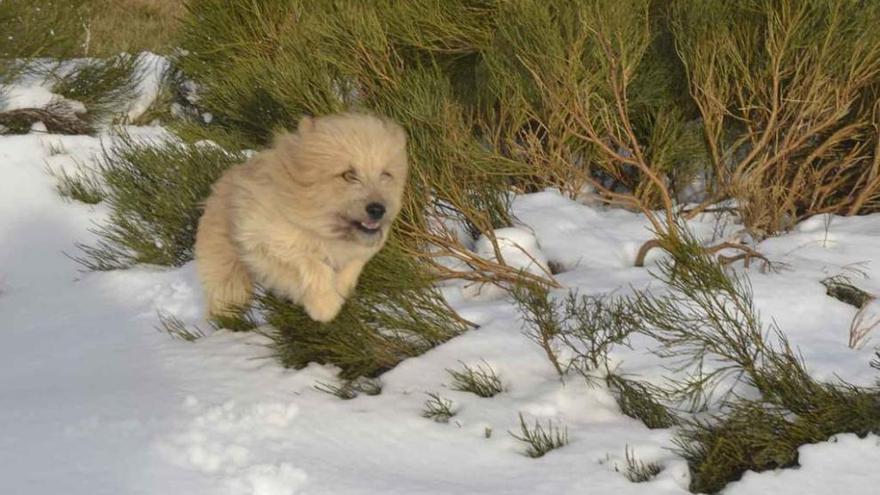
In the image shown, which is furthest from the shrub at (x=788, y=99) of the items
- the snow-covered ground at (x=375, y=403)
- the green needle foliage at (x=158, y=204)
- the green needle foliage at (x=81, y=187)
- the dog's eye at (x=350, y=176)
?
the green needle foliage at (x=81, y=187)

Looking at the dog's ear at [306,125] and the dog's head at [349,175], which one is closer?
the dog's head at [349,175]

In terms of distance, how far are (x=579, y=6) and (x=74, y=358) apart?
2.82 m

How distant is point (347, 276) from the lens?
3889 millimetres

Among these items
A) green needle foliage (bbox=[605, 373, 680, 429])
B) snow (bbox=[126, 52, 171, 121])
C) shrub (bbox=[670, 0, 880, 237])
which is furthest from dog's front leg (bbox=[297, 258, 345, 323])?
snow (bbox=[126, 52, 171, 121])

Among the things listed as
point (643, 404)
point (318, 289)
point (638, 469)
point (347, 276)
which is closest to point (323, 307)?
point (318, 289)

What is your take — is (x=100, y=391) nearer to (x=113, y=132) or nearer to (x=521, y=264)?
(x=521, y=264)

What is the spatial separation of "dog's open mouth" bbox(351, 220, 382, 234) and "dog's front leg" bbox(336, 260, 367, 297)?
278 mm

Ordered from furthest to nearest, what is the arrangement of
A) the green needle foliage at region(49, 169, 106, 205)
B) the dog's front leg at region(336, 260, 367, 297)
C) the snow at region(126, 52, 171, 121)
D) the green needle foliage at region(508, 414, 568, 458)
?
the snow at region(126, 52, 171, 121) < the green needle foliage at region(49, 169, 106, 205) < the dog's front leg at region(336, 260, 367, 297) < the green needle foliage at region(508, 414, 568, 458)

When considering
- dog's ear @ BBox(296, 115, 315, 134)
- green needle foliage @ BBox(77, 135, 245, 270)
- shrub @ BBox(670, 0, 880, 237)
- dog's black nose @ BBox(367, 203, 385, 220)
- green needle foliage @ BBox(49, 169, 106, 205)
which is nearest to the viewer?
dog's black nose @ BBox(367, 203, 385, 220)

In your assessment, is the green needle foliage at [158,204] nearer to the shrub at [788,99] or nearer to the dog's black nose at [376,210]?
the dog's black nose at [376,210]

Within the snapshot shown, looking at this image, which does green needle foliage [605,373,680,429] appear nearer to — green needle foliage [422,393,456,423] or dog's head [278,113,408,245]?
green needle foliage [422,393,456,423]

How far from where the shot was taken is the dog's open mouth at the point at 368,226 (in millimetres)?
3562

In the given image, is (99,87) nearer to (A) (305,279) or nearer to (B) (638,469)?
(A) (305,279)

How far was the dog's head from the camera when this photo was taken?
3520 mm
